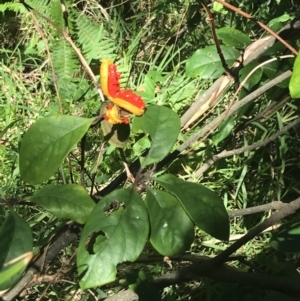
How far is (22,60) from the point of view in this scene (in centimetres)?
223

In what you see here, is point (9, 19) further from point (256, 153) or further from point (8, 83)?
point (256, 153)

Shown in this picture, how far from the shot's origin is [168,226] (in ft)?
2.63

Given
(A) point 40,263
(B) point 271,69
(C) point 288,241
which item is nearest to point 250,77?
(B) point 271,69

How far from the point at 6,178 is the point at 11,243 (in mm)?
1092

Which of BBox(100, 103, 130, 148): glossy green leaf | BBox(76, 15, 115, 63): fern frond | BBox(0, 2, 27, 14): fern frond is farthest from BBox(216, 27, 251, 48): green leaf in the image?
BBox(0, 2, 27, 14): fern frond

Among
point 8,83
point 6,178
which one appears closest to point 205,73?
point 6,178

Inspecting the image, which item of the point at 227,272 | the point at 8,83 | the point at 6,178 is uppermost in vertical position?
the point at 227,272

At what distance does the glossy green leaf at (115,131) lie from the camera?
0.84 metres

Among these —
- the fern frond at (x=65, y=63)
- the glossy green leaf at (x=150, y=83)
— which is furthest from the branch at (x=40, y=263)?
the fern frond at (x=65, y=63)

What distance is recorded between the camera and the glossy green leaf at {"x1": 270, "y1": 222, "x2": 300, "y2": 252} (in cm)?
96

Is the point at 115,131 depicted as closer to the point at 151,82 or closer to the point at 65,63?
the point at 151,82

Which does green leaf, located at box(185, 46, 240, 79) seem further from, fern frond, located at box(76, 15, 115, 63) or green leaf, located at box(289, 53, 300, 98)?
fern frond, located at box(76, 15, 115, 63)

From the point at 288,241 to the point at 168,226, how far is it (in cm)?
30

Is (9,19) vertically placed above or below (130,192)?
below
